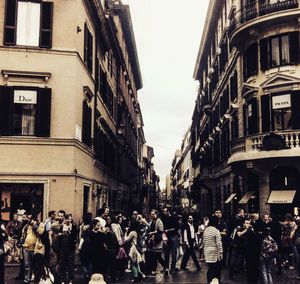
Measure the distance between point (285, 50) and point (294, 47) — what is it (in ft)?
1.89

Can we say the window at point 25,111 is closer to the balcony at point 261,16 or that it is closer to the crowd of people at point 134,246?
the crowd of people at point 134,246

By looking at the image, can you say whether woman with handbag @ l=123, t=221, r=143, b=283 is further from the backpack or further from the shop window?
the shop window

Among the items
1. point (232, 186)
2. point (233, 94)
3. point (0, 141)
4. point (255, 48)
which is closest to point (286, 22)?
point (255, 48)

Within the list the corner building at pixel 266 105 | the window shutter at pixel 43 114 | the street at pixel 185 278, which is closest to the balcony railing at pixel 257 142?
the corner building at pixel 266 105

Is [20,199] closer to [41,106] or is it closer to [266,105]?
[41,106]

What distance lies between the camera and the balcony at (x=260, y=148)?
76.5 ft

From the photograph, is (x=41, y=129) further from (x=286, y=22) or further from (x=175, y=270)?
(x=286, y=22)

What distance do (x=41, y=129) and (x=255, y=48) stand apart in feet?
40.6

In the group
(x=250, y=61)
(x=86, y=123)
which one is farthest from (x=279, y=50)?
(x=86, y=123)

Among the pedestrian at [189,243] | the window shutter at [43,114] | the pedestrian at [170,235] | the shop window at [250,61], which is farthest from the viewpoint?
the shop window at [250,61]

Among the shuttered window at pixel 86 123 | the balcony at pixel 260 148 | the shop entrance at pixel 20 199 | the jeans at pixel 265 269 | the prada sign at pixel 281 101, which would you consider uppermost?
the prada sign at pixel 281 101

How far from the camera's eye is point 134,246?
14859mm

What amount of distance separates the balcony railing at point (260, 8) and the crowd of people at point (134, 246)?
11.6 meters

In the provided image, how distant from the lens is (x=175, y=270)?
16766mm
